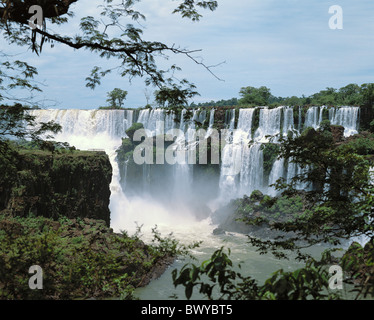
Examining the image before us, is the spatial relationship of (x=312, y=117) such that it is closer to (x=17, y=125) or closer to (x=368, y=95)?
(x=368, y=95)

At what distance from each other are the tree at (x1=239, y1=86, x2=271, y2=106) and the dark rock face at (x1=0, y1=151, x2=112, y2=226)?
87.8ft

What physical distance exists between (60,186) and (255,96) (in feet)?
98.5

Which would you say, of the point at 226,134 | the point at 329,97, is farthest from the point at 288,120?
the point at 329,97

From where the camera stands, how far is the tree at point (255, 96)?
41.5m

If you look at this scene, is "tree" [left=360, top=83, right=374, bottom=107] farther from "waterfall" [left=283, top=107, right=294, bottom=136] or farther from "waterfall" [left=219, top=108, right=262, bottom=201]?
"waterfall" [left=219, top=108, right=262, bottom=201]

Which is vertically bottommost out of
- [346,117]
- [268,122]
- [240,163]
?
[240,163]

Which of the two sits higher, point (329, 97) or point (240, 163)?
point (329, 97)

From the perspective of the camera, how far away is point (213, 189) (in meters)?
30.4

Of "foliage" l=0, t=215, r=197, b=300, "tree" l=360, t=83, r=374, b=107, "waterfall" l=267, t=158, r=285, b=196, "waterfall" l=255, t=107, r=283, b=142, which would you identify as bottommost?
"foliage" l=0, t=215, r=197, b=300

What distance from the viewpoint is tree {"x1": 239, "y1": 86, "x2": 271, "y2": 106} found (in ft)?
136

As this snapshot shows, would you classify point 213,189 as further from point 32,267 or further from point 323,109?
point 32,267

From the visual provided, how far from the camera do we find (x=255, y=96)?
138ft

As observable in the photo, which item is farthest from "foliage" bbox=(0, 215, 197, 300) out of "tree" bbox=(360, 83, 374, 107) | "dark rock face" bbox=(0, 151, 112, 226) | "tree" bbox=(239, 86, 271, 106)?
"tree" bbox=(239, 86, 271, 106)

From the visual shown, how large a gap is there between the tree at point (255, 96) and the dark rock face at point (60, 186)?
26.8 m
